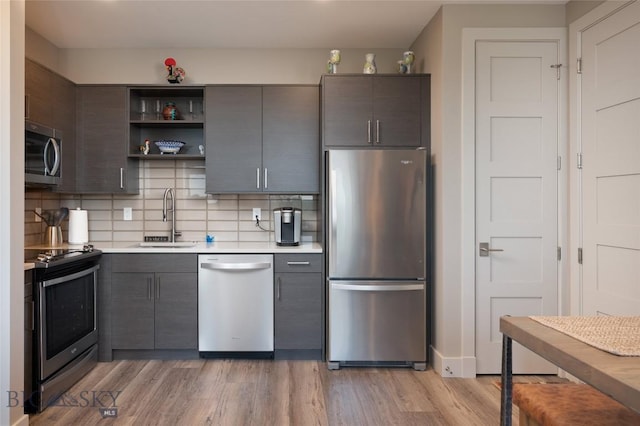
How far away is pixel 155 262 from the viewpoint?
132 inches

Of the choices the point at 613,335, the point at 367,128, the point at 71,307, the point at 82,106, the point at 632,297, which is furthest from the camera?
the point at 82,106

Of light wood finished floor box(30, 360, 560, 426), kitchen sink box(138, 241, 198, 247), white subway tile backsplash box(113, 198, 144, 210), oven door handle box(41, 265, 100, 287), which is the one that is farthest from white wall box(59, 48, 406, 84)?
light wood finished floor box(30, 360, 560, 426)

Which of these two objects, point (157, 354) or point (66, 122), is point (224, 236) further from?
point (66, 122)

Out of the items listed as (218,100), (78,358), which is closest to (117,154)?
(218,100)

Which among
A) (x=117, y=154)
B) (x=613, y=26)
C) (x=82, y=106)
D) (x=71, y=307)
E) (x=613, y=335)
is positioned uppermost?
(x=613, y=26)

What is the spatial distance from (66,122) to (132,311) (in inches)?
60.8

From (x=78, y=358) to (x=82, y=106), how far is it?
1.96 meters

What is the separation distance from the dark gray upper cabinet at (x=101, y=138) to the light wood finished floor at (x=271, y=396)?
57.3 inches

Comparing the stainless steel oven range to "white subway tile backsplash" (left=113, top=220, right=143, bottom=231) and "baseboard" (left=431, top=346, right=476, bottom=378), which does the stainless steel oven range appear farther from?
"baseboard" (left=431, top=346, right=476, bottom=378)

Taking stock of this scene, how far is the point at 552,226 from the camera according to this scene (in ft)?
9.93

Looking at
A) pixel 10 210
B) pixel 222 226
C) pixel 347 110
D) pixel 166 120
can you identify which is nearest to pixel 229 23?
pixel 166 120

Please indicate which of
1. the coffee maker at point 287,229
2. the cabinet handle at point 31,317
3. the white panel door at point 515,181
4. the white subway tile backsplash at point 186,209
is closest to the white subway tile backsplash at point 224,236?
the white subway tile backsplash at point 186,209

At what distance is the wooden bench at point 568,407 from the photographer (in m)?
1.39

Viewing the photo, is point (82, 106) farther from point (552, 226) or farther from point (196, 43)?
point (552, 226)
